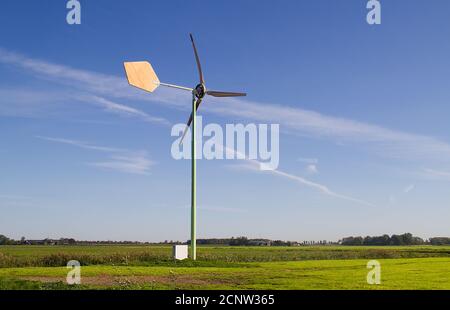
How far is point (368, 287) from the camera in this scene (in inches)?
977

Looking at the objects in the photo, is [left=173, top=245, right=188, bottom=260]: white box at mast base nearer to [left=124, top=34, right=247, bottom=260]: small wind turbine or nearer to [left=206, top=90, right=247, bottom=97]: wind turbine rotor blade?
[left=124, top=34, right=247, bottom=260]: small wind turbine

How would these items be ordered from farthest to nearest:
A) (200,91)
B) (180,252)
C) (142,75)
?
(200,91)
(180,252)
(142,75)

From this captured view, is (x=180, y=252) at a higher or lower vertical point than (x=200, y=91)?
lower

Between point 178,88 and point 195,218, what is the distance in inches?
440

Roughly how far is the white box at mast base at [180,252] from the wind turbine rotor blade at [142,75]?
1270 centimetres

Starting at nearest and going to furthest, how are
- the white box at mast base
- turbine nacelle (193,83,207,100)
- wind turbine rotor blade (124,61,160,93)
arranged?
wind turbine rotor blade (124,61,160,93) → the white box at mast base → turbine nacelle (193,83,207,100)

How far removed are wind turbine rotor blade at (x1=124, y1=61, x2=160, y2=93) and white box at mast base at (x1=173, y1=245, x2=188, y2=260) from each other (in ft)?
41.7

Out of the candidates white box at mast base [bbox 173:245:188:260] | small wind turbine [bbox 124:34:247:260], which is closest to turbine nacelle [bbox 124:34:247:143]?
small wind turbine [bbox 124:34:247:260]

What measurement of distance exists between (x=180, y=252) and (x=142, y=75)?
1438 centimetres

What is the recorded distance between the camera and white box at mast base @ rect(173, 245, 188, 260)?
39781 mm

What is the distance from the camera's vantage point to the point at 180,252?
→ 132ft

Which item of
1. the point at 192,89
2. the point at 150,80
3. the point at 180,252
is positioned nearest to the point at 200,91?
the point at 192,89

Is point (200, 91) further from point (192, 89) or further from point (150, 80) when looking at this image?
point (150, 80)
